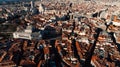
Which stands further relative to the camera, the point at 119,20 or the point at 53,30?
the point at 119,20

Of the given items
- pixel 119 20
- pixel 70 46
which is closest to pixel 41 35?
pixel 70 46

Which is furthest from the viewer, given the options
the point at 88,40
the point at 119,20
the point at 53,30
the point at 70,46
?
the point at 119,20

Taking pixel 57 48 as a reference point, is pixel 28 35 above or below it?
above

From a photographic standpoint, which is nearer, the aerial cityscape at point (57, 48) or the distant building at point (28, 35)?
the aerial cityscape at point (57, 48)

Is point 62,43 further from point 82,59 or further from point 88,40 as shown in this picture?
point 82,59

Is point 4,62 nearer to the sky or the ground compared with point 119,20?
nearer to the sky

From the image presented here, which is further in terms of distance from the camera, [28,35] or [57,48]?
[28,35]

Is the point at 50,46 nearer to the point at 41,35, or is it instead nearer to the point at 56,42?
the point at 56,42

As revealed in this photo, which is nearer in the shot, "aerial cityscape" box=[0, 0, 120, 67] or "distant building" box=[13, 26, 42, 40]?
"aerial cityscape" box=[0, 0, 120, 67]

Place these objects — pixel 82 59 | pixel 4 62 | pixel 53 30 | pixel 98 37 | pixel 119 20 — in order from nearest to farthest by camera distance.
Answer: pixel 4 62, pixel 82 59, pixel 98 37, pixel 53 30, pixel 119 20
